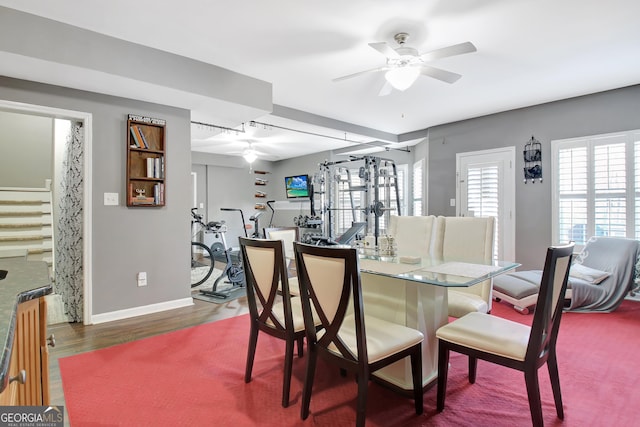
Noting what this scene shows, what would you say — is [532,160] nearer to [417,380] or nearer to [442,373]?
[442,373]

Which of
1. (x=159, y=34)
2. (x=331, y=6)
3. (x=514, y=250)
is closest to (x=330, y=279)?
(x=331, y=6)

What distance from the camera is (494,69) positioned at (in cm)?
350

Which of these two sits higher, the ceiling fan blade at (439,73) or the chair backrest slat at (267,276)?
the ceiling fan blade at (439,73)

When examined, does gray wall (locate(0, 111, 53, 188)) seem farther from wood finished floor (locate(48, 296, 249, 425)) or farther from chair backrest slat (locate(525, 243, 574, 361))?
chair backrest slat (locate(525, 243, 574, 361))

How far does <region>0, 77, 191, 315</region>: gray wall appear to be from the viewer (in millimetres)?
3307

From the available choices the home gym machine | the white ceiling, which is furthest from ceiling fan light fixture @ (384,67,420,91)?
the home gym machine

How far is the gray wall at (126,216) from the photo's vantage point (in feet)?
10.8

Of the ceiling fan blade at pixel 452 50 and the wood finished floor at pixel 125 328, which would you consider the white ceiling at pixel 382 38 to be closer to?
the ceiling fan blade at pixel 452 50

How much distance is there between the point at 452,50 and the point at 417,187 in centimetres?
454

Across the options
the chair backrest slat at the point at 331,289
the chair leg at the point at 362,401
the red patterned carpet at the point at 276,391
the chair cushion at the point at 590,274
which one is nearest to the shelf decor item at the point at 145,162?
the red patterned carpet at the point at 276,391

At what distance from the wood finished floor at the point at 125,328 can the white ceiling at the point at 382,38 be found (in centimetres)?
252

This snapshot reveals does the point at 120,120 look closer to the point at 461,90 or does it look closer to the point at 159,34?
the point at 159,34

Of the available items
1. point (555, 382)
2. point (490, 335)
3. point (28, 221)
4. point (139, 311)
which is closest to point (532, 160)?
point (555, 382)

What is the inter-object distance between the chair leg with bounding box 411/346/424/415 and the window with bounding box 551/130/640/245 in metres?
3.75
